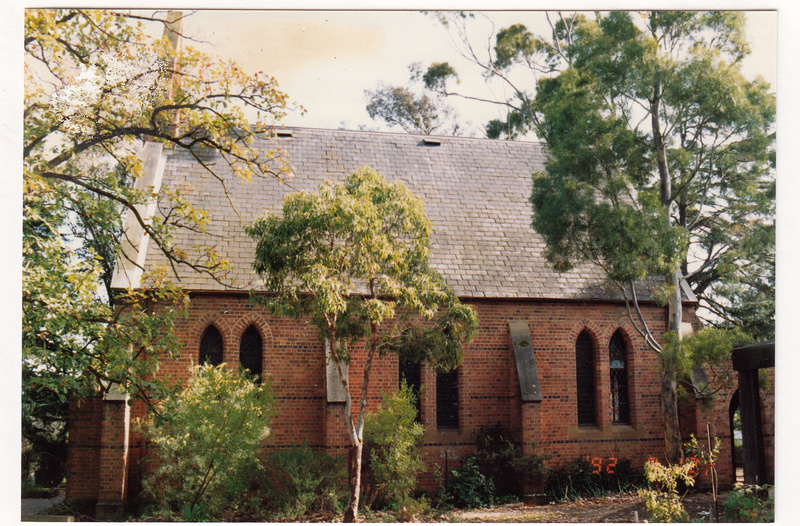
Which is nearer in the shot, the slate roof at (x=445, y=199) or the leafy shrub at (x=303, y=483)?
the leafy shrub at (x=303, y=483)

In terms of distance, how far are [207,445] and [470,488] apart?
5.15 m

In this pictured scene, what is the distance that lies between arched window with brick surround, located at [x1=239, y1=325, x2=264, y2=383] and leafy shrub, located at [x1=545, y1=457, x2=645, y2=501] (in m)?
6.36

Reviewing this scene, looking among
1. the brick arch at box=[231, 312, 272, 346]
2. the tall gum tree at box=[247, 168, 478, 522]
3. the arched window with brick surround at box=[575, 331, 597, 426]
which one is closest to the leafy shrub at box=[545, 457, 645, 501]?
the arched window with brick surround at box=[575, 331, 597, 426]

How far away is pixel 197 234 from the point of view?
13.4m

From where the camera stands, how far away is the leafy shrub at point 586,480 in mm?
12609

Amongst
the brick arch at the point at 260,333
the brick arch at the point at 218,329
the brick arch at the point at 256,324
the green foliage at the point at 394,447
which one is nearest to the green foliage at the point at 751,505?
the green foliage at the point at 394,447

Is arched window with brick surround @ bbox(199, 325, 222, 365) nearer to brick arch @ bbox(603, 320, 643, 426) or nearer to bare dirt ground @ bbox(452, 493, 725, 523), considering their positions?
bare dirt ground @ bbox(452, 493, 725, 523)

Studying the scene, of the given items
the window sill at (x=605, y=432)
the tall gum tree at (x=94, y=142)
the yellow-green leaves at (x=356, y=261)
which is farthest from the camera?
the window sill at (x=605, y=432)

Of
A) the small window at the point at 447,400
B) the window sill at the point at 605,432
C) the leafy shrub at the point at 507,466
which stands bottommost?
the leafy shrub at the point at 507,466

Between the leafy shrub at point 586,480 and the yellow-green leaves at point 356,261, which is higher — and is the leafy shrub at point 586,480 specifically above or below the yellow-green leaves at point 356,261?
below

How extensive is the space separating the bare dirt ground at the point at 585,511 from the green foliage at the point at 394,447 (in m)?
1.06

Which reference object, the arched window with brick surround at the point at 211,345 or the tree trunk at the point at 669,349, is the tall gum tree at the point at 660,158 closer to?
the tree trunk at the point at 669,349

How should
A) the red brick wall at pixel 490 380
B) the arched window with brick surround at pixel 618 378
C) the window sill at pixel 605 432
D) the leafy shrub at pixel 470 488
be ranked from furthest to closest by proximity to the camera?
the arched window with brick surround at pixel 618 378, the window sill at pixel 605 432, the red brick wall at pixel 490 380, the leafy shrub at pixel 470 488
